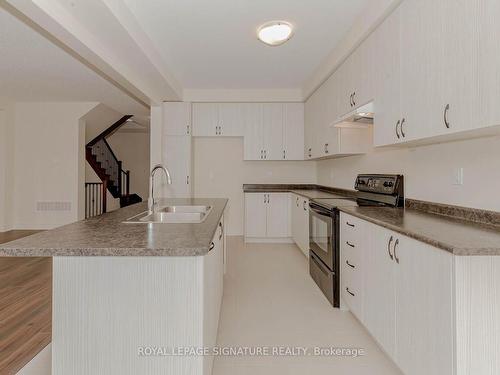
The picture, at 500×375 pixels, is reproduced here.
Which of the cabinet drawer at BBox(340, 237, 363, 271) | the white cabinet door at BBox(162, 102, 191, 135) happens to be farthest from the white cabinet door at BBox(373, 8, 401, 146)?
the white cabinet door at BBox(162, 102, 191, 135)

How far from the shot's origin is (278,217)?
5.28 meters

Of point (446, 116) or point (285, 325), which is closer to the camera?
point (446, 116)

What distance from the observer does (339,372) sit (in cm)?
190

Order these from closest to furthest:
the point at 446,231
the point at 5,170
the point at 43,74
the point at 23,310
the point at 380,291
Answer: the point at 446,231 < the point at 380,291 < the point at 23,310 < the point at 43,74 < the point at 5,170

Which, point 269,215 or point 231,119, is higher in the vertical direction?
point 231,119

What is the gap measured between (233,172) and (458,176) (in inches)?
166

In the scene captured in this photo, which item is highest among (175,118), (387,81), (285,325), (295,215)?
(175,118)

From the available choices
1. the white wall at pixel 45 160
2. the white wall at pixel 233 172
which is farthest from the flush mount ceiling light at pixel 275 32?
the white wall at pixel 45 160

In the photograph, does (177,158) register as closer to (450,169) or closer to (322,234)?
(322,234)

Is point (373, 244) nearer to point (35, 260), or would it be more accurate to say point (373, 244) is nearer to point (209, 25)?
point (209, 25)

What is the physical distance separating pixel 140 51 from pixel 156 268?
272 cm

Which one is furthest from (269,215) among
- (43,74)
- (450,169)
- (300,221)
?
(43,74)

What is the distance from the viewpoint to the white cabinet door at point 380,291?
1832 millimetres

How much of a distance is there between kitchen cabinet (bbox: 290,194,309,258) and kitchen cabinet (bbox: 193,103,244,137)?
1.59 meters
